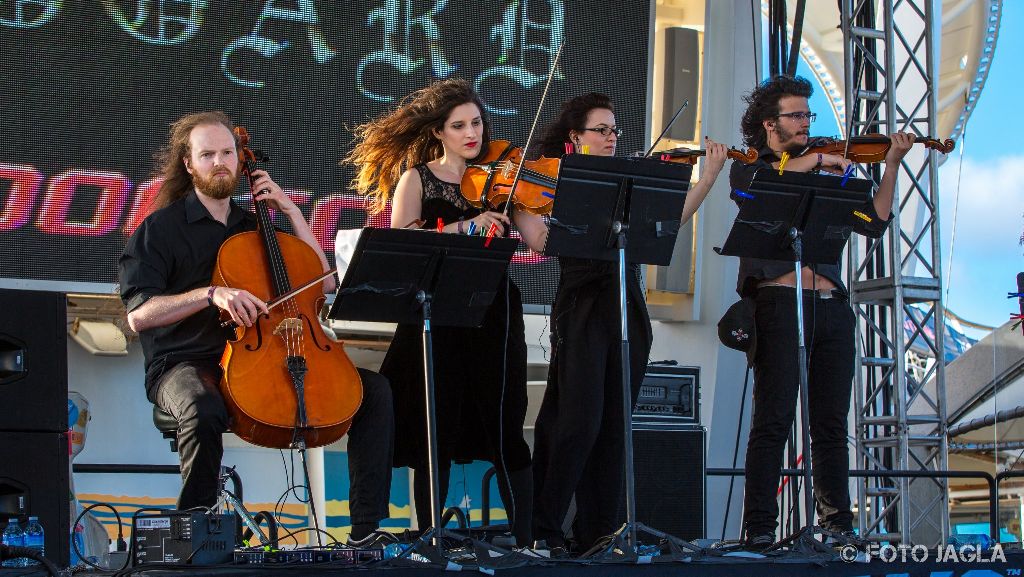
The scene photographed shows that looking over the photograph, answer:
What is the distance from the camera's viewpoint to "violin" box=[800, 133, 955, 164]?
421 centimetres

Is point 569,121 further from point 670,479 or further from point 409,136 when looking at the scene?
point 670,479

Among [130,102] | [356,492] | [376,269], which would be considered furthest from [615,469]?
[130,102]

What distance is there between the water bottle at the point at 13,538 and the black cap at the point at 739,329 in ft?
7.37

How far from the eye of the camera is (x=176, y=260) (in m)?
3.76

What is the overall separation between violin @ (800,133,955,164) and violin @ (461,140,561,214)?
1.04 m

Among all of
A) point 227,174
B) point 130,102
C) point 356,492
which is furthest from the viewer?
point 130,102

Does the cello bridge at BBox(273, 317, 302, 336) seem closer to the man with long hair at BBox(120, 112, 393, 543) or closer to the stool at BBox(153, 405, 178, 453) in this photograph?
the man with long hair at BBox(120, 112, 393, 543)

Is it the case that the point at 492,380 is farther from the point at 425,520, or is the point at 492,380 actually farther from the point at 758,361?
the point at 758,361

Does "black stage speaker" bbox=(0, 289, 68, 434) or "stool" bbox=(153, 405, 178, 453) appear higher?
"black stage speaker" bbox=(0, 289, 68, 434)

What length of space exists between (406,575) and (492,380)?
48.5 inches

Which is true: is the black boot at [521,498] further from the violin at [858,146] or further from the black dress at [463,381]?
the violin at [858,146]

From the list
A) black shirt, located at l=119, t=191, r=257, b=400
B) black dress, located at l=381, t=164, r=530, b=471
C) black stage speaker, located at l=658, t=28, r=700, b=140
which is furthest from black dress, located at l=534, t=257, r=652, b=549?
black stage speaker, located at l=658, t=28, r=700, b=140

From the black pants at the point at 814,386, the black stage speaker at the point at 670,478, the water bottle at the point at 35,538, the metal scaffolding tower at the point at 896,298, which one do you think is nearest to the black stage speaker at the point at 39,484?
the water bottle at the point at 35,538

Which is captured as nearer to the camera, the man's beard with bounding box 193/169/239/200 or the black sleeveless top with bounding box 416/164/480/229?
the man's beard with bounding box 193/169/239/200
